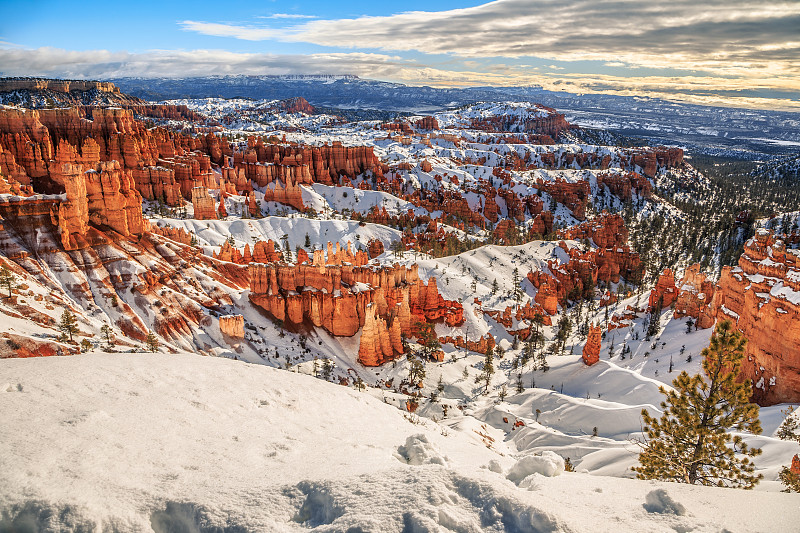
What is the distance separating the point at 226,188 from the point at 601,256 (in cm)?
6866

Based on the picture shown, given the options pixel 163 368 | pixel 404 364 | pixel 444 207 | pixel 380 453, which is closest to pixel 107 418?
pixel 163 368

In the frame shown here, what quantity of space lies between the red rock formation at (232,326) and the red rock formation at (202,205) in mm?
41644

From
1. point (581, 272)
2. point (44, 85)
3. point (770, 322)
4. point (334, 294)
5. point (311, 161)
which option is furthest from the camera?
point (44, 85)

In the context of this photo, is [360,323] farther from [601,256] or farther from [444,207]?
[444,207]

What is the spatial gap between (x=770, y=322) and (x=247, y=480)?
38.2 m

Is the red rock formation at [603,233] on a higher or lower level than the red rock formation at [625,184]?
lower

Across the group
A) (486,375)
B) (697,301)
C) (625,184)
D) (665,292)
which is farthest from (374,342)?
(625,184)

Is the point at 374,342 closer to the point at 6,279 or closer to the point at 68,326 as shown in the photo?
the point at 68,326

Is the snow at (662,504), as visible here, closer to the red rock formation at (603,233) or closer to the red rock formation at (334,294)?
the red rock formation at (334,294)

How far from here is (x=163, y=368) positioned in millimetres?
15461

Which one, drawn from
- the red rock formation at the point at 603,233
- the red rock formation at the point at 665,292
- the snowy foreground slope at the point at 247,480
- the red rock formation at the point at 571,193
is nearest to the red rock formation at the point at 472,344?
the red rock formation at the point at 665,292

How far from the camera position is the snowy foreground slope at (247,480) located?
7.80m

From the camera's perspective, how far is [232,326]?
39.4 metres

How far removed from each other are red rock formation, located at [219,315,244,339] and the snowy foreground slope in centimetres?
2510
